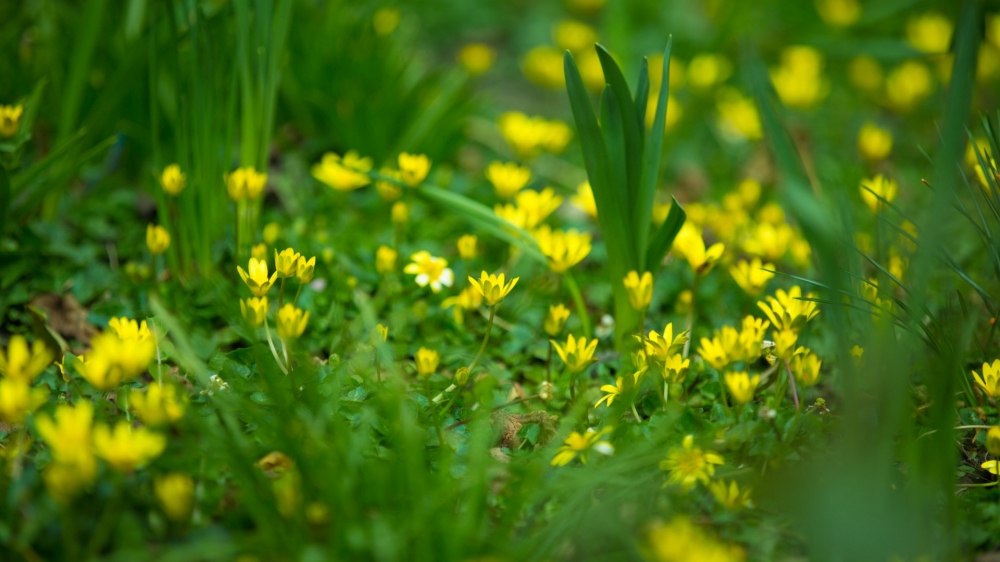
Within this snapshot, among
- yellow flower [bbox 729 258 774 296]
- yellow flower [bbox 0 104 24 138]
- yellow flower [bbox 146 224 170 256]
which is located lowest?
yellow flower [bbox 146 224 170 256]

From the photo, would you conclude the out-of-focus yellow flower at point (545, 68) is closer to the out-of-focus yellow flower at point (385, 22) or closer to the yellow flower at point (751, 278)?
the out-of-focus yellow flower at point (385, 22)

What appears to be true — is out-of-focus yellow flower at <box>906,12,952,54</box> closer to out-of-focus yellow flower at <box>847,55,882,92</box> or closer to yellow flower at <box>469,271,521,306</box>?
out-of-focus yellow flower at <box>847,55,882,92</box>

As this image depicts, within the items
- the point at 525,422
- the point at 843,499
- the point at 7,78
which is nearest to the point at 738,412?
the point at 843,499

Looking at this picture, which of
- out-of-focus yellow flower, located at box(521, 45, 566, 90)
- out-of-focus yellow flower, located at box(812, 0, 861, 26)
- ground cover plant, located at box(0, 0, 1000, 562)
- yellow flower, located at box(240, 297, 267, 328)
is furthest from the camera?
out-of-focus yellow flower, located at box(812, 0, 861, 26)

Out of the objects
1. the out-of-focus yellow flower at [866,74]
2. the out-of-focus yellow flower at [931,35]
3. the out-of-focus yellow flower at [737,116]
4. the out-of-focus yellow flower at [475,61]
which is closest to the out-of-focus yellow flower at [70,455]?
the out-of-focus yellow flower at [475,61]

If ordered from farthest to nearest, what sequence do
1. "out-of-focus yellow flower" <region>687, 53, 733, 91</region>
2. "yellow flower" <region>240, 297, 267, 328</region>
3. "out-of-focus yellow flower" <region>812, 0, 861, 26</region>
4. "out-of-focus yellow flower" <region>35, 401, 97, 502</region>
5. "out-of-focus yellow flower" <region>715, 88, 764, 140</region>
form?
"out-of-focus yellow flower" <region>812, 0, 861, 26</region> < "out-of-focus yellow flower" <region>687, 53, 733, 91</region> < "out-of-focus yellow flower" <region>715, 88, 764, 140</region> < "yellow flower" <region>240, 297, 267, 328</region> < "out-of-focus yellow flower" <region>35, 401, 97, 502</region>

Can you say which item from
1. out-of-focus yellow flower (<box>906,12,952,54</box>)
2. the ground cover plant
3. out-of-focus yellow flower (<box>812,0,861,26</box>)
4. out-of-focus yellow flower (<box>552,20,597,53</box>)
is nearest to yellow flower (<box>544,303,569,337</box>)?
the ground cover plant
